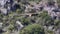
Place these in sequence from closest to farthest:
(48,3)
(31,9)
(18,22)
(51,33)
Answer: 1. (51,33)
2. (18,22)
3. (31,9)
4. (48,3)

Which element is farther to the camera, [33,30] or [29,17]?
[29,17]

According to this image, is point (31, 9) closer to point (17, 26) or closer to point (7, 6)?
point (7, 6)

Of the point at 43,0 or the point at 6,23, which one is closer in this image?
the point at 6,23

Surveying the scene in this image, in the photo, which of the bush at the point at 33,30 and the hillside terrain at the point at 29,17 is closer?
the bush at the point at 33,30

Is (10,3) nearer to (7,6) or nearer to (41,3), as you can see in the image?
(7,6)

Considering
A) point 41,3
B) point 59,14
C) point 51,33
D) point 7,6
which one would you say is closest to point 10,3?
point 7,6

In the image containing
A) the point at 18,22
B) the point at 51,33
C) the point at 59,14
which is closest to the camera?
the point at 51,33

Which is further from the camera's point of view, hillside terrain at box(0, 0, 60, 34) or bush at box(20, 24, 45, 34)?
hillside terrain at box(0, 0, 60, 34)

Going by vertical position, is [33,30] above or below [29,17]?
above

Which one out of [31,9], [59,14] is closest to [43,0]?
[31,9]
